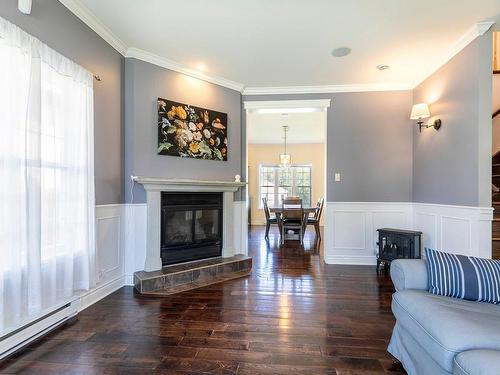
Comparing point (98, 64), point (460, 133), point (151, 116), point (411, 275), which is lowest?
point (411, 275)

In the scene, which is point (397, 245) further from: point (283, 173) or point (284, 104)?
point (283, 173)

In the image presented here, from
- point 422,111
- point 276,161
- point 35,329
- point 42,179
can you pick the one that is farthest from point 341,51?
point 276,161

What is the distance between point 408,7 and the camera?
2.34 m

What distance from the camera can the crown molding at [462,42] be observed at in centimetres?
256

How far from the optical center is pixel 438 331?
49.7 inches

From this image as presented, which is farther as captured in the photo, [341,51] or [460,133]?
[341,51]

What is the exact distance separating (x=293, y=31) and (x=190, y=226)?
8.34 feet

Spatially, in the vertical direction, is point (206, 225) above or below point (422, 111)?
below

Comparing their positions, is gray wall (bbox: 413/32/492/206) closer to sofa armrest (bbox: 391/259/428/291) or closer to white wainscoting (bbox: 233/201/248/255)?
sofa armrest (bbox: 391/259/428/291)

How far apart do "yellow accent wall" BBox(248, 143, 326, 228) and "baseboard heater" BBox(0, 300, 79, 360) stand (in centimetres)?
680

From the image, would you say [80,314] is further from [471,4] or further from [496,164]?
[496,164]

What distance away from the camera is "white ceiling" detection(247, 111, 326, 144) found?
568 centimetres

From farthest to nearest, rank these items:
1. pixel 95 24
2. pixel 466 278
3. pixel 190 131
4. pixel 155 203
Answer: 1. pixel 190 131
2. pixel 155 203
3. pixel 95 24
4. pixel 466 278

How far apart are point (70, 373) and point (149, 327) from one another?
23.7 inches
